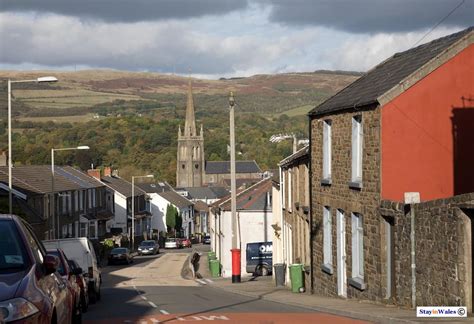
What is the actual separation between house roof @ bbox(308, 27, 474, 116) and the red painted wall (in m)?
0.54

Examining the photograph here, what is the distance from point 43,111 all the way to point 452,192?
17894 cm

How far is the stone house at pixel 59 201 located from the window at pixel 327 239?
2119 centimetres

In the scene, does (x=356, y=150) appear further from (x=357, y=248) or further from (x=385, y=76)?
(x=357, y=248)

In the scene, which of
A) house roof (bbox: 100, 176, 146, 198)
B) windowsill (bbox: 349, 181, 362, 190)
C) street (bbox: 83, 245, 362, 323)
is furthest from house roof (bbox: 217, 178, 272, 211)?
house roof (bbox: 100, 176, 146, 198)

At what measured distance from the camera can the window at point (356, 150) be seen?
24797mm

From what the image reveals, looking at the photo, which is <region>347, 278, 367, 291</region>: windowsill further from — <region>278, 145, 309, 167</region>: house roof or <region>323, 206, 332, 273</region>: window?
<region>278, 145, 309, 167</region>: house roof

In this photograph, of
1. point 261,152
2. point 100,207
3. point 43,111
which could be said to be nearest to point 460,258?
point 100,207

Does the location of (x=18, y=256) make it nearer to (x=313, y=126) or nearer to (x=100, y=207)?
(x=313, y=126)

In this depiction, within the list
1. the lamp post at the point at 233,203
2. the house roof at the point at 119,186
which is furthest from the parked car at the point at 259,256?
the house roof at the point at 119,186

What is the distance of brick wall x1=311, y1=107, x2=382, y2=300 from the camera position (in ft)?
75.1

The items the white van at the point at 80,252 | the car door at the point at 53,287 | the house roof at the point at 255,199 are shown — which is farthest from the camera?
the house roof at the point at 255,199

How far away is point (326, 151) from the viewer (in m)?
28.9

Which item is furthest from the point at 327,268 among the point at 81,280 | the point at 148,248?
the point at 148,248

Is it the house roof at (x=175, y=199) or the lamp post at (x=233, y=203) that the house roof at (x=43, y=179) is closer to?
the lamp post at (x=233, y=203)
